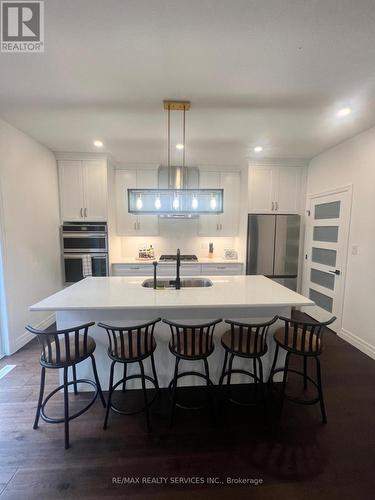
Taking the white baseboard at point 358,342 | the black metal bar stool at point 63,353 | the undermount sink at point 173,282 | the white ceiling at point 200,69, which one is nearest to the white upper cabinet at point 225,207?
the white ceiling at point 200,69

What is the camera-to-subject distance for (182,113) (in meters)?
2.32

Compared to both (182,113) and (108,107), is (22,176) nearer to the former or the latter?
(108,107)

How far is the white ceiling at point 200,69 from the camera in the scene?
1.26 meters

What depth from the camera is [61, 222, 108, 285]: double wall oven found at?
3668 millimetres

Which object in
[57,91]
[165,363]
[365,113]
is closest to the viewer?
[57,91]

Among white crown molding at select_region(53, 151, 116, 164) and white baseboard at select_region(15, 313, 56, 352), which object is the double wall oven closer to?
white baseboard at select_region(15, 313, 56, 352)

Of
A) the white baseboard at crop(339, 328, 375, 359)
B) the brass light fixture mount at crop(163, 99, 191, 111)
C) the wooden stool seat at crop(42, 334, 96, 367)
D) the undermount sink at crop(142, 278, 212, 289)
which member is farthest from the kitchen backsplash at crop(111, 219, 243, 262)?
the wooden stool seat at crop(42, 334, 96, 367)

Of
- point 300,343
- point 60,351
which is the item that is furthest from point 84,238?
point 300,343

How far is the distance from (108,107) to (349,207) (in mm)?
3336

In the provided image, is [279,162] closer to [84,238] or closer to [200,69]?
[200,69]

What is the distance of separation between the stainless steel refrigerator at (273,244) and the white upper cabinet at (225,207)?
49 centimetres

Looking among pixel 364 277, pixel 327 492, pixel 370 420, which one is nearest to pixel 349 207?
pixel 364 277

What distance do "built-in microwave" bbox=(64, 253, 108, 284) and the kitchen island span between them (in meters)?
1.55

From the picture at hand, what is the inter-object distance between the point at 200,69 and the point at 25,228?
2894mm
